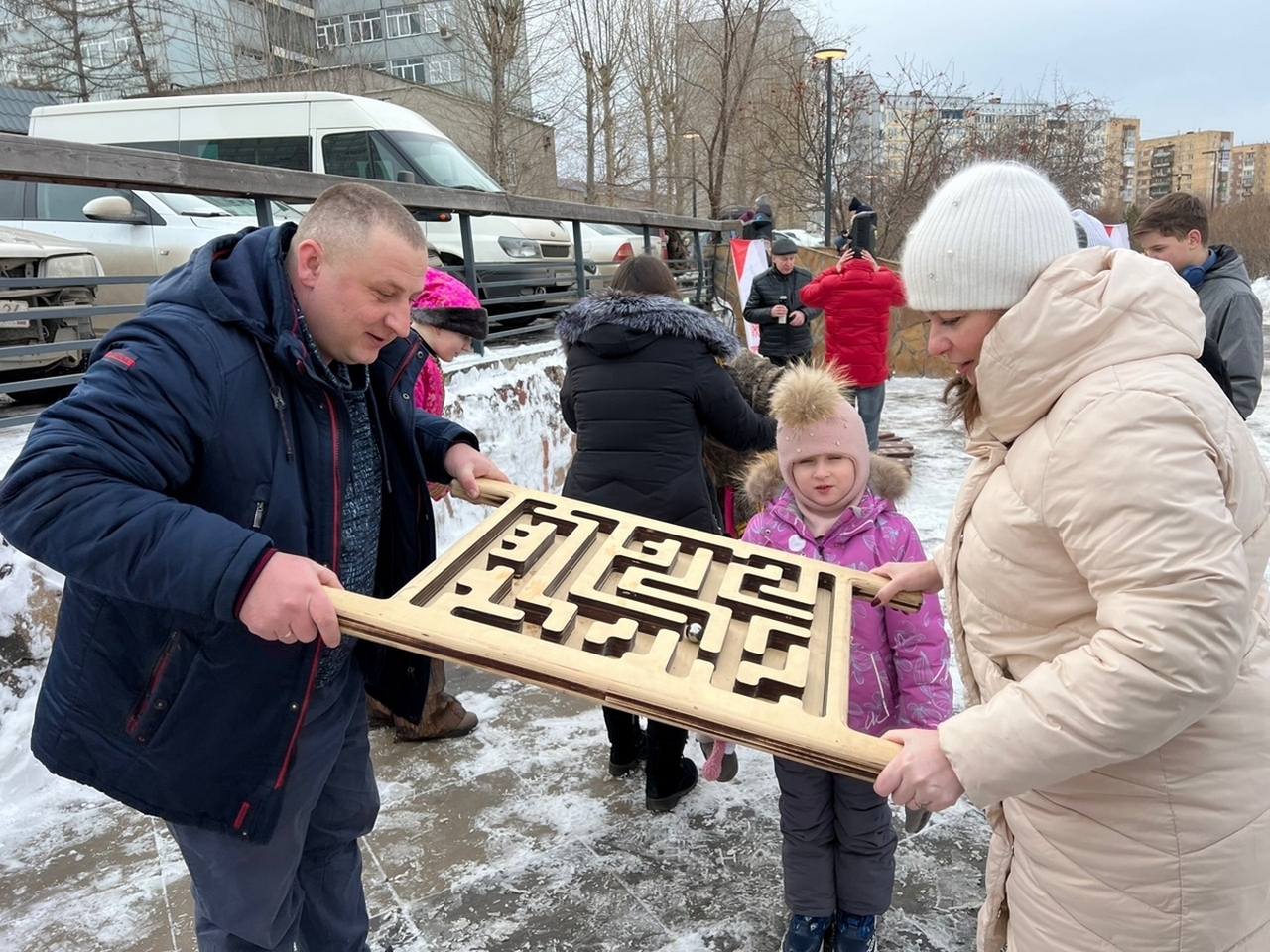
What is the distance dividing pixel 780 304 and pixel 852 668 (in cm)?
573

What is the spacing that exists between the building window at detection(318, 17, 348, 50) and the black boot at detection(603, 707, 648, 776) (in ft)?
64.0

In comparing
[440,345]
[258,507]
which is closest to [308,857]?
[258,507]

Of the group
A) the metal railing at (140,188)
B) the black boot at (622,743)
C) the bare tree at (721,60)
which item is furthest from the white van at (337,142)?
the bare tree at (721,60)

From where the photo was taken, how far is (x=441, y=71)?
23406 mm

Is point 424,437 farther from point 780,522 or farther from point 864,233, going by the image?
point 864,233

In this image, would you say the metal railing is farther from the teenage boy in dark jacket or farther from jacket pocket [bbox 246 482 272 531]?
the teenage boy in dark jacket

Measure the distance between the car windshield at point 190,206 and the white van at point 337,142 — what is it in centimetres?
161

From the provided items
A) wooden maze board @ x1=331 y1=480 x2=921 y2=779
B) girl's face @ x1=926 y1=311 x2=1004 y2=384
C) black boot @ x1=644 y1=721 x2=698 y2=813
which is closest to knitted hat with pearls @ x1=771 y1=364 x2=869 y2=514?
wooden maze board @ x1=331 y1=480 x2=921 y2=779

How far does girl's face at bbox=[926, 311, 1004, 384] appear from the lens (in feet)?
4.42

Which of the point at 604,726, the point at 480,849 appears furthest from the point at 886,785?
the point at 604,726

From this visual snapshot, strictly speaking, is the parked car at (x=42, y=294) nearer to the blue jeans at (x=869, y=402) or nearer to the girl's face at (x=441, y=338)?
the girl's face at (x=441, y=338)

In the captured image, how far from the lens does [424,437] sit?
221cm

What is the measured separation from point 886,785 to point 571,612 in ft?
1.97

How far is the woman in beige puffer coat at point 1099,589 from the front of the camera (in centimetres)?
109
